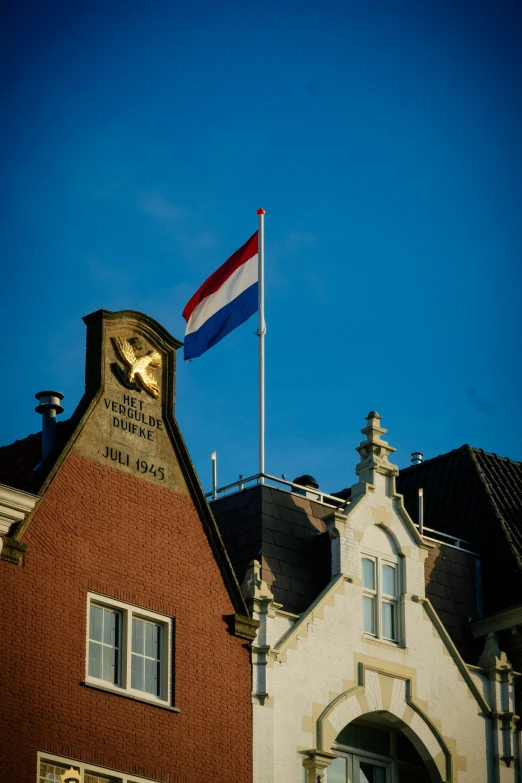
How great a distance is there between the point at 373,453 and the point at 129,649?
1099cm

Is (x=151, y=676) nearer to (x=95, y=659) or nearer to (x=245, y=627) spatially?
(x=95, y=659)

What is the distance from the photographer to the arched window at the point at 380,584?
46938mm

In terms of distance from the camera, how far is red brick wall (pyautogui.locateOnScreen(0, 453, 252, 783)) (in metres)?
37.9

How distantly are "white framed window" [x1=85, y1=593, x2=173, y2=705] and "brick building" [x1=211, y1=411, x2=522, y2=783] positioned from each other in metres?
2.88

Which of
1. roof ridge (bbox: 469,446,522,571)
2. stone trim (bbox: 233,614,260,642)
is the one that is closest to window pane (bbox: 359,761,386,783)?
stone trim (bbox: 233,614,260,642)

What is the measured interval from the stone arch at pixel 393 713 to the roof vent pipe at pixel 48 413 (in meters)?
9.29

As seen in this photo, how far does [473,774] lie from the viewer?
47.5 meters

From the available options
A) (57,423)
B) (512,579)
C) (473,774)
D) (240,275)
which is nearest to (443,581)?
(512,579)

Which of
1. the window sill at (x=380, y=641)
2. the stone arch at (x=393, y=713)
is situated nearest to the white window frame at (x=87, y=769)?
the stone arch at (x=393, y=713)

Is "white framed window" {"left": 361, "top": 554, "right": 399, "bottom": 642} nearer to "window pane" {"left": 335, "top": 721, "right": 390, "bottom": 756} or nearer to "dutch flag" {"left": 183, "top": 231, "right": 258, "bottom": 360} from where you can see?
"window pane" {"left": 335, "top": 721, "right": 390, "bottom": 756}

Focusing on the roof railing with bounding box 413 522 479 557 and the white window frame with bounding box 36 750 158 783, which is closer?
the white window frame with bounding box 36 750 158 783

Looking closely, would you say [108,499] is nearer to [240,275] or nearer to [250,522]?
[250,522]

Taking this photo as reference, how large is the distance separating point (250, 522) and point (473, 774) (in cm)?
865

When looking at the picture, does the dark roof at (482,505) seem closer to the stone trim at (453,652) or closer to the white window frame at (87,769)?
the stone trim at (453,652)
